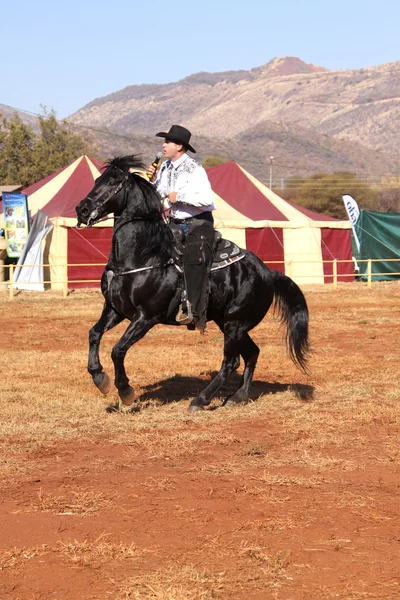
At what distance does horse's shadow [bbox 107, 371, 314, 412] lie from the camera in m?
9.18

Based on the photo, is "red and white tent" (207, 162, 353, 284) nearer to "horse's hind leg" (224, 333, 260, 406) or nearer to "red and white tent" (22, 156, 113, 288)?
"red and white tent" (22, 156, 113, 288)

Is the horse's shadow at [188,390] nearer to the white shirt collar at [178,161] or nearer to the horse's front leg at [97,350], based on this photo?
the horse's front leg at [97,350]

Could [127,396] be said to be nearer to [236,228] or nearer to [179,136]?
[179,136]

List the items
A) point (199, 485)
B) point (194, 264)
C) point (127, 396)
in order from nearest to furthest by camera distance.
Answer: point (199, 485) → point (127, 396) → point (194, 264)

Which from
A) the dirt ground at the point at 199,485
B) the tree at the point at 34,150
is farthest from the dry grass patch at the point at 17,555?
the tree at the point at 34,150

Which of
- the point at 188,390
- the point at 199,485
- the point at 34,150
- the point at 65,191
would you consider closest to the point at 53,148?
the point at 34,150

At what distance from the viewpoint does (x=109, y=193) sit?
821 centimetres

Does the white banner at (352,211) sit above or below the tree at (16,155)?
below

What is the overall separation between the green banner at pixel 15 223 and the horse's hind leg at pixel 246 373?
18.3 metres

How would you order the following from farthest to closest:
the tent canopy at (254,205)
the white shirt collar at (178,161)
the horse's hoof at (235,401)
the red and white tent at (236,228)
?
the tent canopy at (254,205) → the red and white tent at (236,228) → the horse's hoof at (235,401) → the white shirt collar at (178,161)

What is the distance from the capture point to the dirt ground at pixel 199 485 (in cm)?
407

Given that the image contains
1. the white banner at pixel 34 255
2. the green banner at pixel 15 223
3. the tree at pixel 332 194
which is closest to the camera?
the white banner at pixel 34 255

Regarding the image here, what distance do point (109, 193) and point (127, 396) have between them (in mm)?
1985

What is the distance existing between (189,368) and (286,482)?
5879mm
